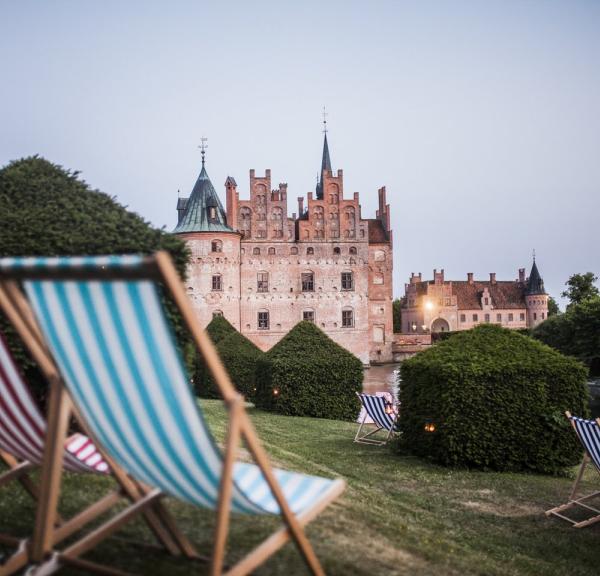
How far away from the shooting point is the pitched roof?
4562cm

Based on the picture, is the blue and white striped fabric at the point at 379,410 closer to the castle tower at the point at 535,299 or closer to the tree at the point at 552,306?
the castle tower at the point at 535,299

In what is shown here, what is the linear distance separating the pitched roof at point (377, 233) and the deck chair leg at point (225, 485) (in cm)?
4385

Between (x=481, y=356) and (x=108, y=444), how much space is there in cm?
661

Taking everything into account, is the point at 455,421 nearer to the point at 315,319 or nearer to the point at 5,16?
the point at 315,319

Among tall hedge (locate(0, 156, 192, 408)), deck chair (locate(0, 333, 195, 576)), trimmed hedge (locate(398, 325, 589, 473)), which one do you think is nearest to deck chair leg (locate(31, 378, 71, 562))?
deck chair (locate(0, 333, 195, 576))

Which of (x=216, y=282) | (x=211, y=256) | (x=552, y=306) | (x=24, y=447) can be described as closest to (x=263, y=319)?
(x=216, y=282)

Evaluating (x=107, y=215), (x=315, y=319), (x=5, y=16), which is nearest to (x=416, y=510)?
(x=107, y=215)

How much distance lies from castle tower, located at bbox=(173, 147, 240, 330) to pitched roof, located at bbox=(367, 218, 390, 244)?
33.4 ft

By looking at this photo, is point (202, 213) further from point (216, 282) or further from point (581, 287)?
point (581, 287)

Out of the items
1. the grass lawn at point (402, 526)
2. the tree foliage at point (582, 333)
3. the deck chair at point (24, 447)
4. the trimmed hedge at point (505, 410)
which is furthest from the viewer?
the tree foliage at point (582, 333)

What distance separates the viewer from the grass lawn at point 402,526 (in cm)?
332

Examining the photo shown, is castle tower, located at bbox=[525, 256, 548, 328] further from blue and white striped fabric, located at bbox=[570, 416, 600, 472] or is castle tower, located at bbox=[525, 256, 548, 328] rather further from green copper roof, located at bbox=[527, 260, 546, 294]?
blue and white striped fabric, located at bbox=[570, 416, 600, 472]

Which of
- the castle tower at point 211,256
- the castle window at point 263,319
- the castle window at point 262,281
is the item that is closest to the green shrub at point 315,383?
the castle tower at point 211,256

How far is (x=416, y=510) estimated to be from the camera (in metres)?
5.75
